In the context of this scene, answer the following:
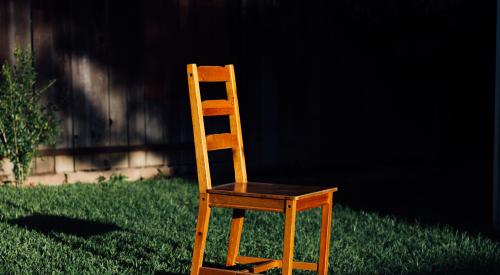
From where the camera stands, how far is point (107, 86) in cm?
868

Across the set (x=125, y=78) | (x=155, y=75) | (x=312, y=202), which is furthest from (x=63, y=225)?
(x=155, y=75)

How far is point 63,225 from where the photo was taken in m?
6.02

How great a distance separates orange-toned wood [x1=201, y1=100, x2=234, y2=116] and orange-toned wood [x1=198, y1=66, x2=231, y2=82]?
0.39 feet

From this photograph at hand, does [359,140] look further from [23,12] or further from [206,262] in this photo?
[206,262]

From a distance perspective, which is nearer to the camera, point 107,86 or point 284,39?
point 107,86

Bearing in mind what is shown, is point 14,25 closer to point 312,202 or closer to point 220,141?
point 220,141

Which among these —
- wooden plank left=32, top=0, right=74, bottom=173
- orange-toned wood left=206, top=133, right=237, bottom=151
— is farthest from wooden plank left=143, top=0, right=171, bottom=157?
orange-toned wood left=206, top=133, right=237, bottom=151

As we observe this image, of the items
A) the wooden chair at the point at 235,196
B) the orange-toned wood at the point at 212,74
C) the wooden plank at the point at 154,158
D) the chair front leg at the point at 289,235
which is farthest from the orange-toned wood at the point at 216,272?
the wooden plank at the point at 154,158

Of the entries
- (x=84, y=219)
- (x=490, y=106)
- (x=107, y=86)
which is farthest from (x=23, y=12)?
(x=490, y=106)

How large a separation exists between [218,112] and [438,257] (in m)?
1.69

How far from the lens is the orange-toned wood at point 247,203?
13.3 ft

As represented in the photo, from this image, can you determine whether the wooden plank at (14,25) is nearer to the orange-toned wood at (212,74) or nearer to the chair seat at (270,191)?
the orange-toned wood at (212,74)

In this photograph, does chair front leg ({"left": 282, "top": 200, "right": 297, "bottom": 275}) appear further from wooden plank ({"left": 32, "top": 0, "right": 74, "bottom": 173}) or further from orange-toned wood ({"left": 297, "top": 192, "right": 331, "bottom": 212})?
wooden plank ({"left": 32, "top": 0, "right": 74, "bottom": 173})

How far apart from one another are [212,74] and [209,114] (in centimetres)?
22
